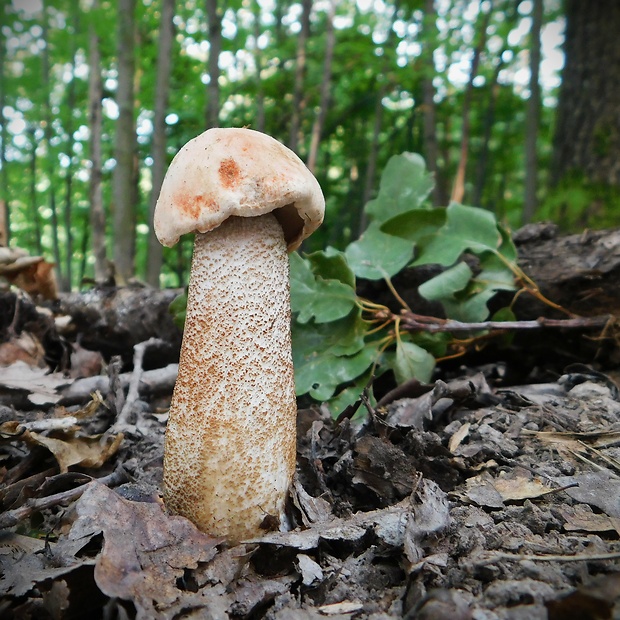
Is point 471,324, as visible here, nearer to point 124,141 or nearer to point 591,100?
point 591,100

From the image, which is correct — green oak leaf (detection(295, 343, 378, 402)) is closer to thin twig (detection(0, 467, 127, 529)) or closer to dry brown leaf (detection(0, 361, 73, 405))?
thin twig (detection(0, 467, 127, 529))

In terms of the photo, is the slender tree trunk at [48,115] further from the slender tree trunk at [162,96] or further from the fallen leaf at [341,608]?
the fallen leaf at [341,608]

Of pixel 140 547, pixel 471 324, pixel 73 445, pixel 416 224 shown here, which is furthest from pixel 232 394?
pixel 416 224

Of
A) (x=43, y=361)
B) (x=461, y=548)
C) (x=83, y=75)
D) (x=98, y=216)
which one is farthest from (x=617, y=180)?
(x=83, y=75)

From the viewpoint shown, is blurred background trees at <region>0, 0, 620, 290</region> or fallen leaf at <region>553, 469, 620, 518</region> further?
blurred background trees at <region>0, 0, 620, 290</region>

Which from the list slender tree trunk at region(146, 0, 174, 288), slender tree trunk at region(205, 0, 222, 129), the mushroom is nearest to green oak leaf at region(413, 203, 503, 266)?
the mushroom

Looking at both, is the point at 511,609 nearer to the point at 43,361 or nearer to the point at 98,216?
the point at 43,361
